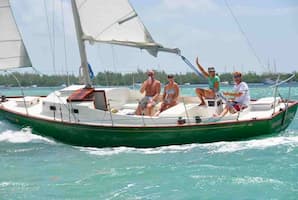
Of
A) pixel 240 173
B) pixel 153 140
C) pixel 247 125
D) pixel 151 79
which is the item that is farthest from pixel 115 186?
pixel 151 79

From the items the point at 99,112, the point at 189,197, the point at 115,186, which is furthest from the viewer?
the point at 99,112

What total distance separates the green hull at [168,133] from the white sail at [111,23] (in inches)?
110

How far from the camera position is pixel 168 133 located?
13.0 m

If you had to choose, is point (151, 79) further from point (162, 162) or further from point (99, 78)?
point (99, 78)

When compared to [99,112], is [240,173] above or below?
below

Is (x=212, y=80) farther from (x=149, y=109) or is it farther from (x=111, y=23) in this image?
(x=111, y=23)

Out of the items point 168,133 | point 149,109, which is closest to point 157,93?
point 149,109

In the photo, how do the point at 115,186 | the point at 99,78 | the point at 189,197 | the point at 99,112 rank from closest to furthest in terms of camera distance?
1. the point at 189,197
2. the point at 115,186
3. the point at 99,112
4. the point at 99,78

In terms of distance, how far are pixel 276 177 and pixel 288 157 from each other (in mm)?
1773

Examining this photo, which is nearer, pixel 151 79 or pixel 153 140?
pixel 153 140

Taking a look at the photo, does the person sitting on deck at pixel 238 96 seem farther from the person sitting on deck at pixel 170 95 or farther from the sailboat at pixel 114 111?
the person sitting on deck at pixel 170 95

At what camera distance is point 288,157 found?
11516 mm

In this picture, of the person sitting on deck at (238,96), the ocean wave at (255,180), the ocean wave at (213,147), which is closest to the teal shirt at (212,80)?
the person sitting on deck at (238,96)

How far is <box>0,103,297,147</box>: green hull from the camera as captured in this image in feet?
42.2
